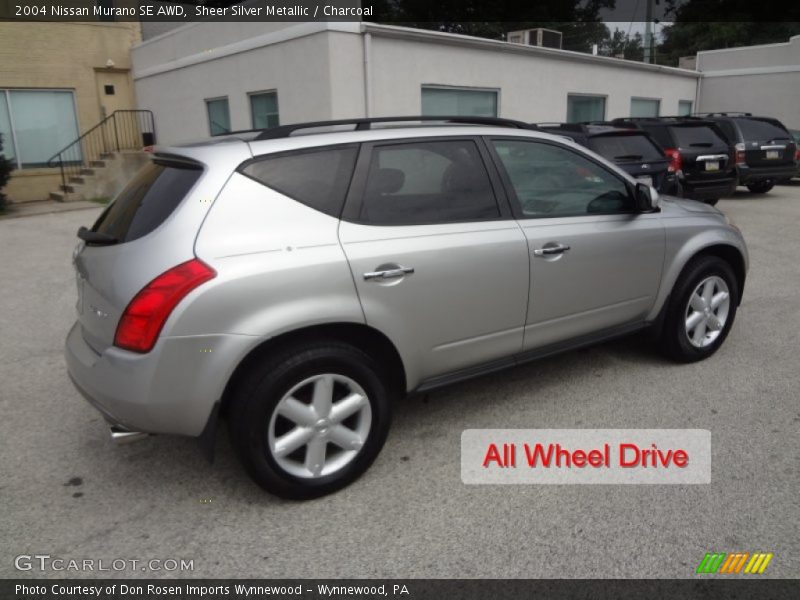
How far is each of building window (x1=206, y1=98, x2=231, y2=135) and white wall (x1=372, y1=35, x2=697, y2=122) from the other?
4.14 meters

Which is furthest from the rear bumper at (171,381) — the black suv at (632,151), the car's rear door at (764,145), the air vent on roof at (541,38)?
the air vent on roof at (541,38)

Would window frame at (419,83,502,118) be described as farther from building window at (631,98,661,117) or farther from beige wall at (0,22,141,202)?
beige wall at (0,22,141,202)

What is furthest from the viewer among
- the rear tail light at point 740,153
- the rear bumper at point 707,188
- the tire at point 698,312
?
the rear tail light at point 740,153

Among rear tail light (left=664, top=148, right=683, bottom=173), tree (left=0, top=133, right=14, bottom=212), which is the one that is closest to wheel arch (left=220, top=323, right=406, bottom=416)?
A: rear tail light (left=664, top=148, right=683, bottom=173)

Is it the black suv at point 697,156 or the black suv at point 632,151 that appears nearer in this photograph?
the black suv at point 632,151

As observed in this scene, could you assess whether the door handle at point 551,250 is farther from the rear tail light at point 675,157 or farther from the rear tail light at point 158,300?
the rear tail light at point 675,157

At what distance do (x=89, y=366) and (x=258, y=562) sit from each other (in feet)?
3.75

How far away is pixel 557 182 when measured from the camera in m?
3.84

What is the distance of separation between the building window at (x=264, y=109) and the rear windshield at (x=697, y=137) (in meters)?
7.16

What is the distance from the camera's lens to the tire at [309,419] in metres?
2.75

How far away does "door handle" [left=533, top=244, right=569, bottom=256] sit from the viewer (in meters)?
3.51

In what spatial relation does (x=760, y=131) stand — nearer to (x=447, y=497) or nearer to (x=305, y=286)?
(x=447, y=497)

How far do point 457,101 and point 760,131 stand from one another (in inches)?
241

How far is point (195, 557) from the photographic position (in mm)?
2637
